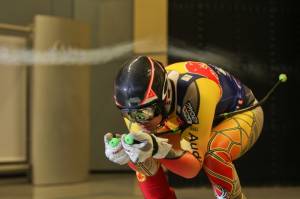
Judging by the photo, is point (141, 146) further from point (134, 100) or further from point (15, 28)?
point (15, 28)

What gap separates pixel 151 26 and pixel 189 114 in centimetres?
248

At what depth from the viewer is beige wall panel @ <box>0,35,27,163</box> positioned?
4.01m

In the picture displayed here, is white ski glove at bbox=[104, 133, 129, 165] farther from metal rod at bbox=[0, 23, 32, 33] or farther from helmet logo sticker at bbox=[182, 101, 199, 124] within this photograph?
metal rod at bbox=[0, 23, 32, 33]

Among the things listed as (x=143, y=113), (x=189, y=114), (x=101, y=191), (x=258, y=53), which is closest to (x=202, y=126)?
(x=189, y=114)

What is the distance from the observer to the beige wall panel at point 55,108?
12.9 ft

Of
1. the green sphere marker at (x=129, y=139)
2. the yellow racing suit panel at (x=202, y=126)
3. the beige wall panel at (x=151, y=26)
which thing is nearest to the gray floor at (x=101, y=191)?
the beige wall panel at (x=151, y=26)

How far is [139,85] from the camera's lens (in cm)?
168

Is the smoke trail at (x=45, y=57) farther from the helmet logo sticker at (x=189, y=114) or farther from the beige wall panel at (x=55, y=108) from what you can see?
the helmet logo sticker at (x=189, y=114)

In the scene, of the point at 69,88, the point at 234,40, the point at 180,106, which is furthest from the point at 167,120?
the point at 69,88

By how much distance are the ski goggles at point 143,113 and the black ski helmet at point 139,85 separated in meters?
0.01

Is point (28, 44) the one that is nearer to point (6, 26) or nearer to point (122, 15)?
point (6, 26)

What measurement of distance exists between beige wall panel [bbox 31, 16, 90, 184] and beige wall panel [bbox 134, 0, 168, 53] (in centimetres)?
49

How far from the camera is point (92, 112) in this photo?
475cm

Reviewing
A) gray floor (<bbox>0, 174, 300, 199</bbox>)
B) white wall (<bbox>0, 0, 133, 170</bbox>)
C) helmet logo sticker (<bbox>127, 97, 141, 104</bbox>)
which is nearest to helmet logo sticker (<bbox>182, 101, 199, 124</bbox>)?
helmet logo sticker (<bbox>127, 97, 141, 104</bbox>)
